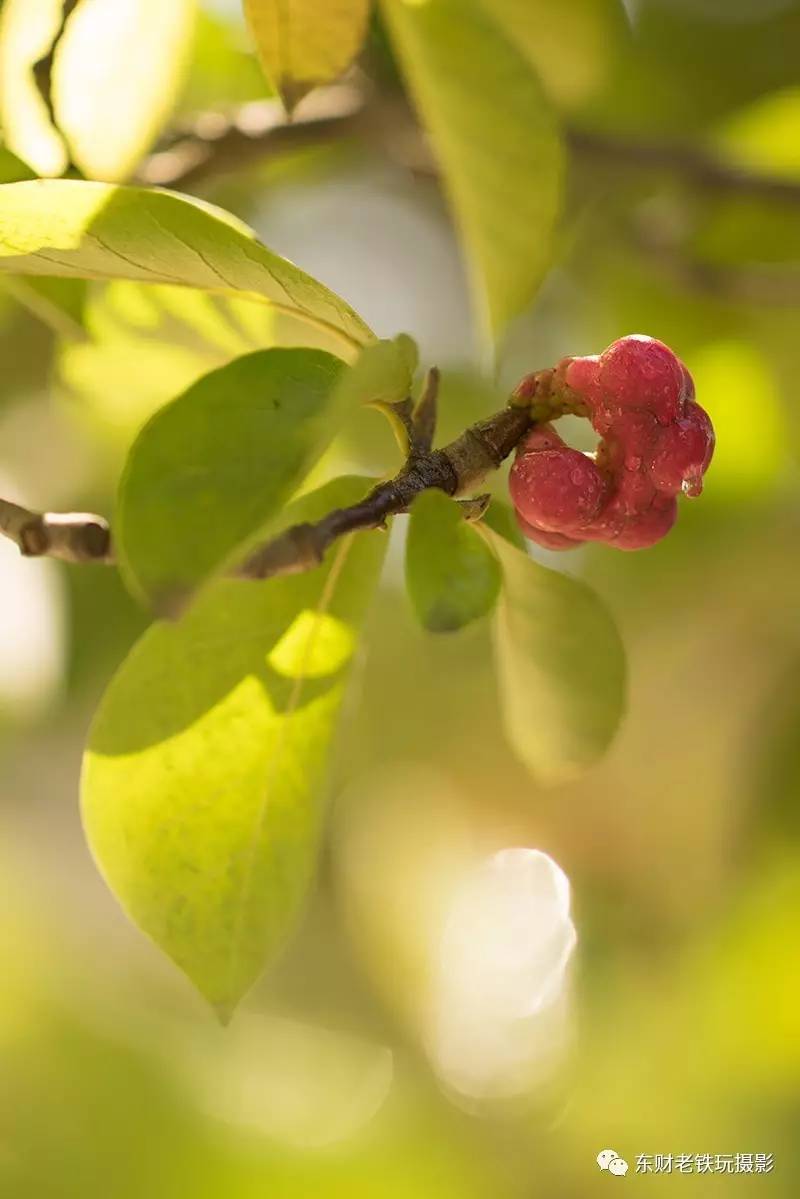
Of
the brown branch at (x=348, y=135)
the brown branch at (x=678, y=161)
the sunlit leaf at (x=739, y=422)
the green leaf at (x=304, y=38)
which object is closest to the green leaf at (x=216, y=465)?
the green leaf at (x=304, y=38)

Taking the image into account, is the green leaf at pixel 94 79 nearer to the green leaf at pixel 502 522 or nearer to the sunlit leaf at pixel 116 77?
the sunlit leaf at pixel 116 77

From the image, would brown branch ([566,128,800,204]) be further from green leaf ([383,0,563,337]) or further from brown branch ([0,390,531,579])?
brown branch ([0,390,531,579])

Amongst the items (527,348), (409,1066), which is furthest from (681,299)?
(409,1066)

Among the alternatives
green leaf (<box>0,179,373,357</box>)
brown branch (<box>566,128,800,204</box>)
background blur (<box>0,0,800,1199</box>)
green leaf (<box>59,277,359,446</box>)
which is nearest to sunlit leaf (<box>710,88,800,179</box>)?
background blur (<box>0,0,800,1199</box>)

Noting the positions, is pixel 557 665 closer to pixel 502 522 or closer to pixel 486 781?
pixel 502 522

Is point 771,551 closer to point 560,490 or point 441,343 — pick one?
point 441,343

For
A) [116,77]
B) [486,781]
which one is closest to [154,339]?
[116,77]
